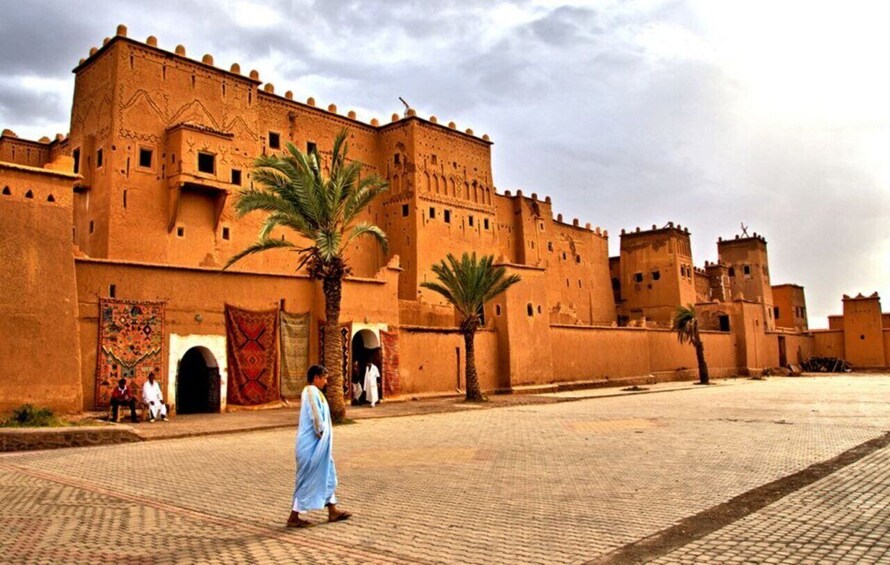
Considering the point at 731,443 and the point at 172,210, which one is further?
the point at 172,210

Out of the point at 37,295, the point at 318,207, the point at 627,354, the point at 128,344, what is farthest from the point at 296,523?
the point at 627,354

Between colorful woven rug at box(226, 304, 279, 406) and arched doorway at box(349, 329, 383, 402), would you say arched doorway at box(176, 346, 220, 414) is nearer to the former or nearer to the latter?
colorful woven rug at box(226, 304, 279, 406)

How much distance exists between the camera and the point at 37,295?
1535 centimetres

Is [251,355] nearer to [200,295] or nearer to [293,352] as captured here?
[293,352]

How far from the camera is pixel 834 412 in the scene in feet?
57.0

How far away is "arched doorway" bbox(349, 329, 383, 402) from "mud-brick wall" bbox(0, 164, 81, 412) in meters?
8.93

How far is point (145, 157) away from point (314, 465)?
22.6 m

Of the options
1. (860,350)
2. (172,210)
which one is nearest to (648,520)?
(172,210)

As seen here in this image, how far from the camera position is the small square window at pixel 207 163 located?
26.4 m

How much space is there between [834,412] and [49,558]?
57.8 ft

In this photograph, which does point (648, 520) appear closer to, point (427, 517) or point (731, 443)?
point (427, 517)

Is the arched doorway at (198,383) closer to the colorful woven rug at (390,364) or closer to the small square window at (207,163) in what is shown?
the colorful woven rug at (390,364)

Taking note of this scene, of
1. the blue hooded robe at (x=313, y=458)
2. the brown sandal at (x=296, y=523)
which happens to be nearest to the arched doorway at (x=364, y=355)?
the blue hooded robe at (x=313, y=458)

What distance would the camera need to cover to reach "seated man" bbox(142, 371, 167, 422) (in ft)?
54.7
